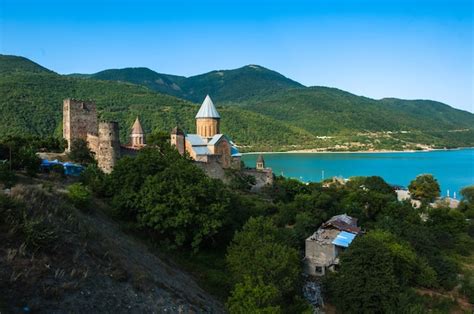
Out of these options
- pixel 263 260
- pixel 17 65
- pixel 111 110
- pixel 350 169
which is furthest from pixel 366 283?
pixel 17 65

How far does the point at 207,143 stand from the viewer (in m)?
29.5

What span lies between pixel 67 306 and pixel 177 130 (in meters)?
20.1

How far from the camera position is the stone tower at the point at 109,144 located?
19853 millimetres

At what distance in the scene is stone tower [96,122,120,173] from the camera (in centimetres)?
1985

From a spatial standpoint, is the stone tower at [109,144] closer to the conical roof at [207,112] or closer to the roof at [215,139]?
the roof at [215,139]

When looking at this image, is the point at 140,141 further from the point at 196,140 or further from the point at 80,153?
the point at 80,153

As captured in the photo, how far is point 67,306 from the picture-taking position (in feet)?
23.6

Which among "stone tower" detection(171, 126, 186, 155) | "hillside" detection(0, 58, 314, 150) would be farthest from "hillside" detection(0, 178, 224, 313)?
"hillside" detection(0, 58, 314, 150)

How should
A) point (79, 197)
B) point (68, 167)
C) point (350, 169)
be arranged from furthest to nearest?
point (350, 169) < point (68, 167) < point (79, 197)

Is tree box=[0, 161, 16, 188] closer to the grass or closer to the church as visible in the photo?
the grass

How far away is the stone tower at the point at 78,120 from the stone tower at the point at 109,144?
4.38 metres

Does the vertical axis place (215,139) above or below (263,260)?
above

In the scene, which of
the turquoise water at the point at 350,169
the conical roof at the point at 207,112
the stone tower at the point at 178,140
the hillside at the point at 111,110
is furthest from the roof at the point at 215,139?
the turquoise water at the point at 350,169

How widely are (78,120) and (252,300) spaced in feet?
60.4
